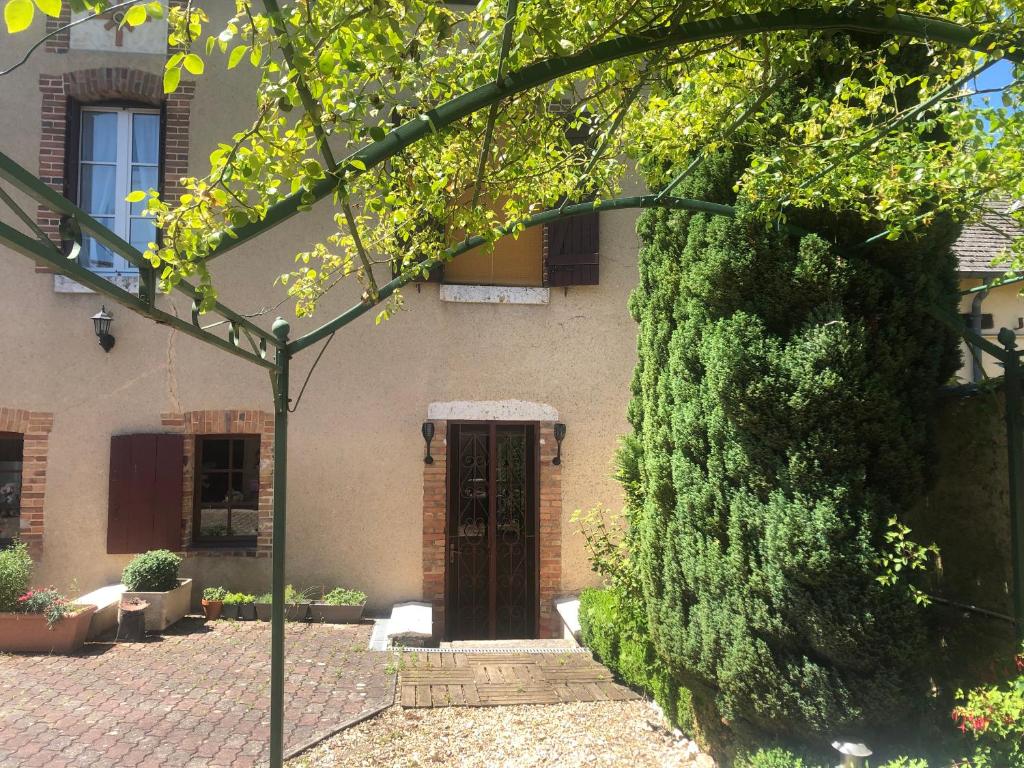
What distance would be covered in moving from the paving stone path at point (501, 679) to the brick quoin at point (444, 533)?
98cm

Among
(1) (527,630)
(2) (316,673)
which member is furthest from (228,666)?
(1) (527,630)

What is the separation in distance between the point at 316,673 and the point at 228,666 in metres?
0.71

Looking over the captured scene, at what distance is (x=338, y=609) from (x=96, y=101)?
5577mm

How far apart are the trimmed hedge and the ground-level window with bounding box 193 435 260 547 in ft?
11.4

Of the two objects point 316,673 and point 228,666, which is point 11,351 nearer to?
point 228,666

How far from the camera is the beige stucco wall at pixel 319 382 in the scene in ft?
22.7

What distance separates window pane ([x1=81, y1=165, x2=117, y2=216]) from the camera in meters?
7.25

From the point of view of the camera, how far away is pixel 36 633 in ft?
19.1

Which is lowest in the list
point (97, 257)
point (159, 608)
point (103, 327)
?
point (159, 608)

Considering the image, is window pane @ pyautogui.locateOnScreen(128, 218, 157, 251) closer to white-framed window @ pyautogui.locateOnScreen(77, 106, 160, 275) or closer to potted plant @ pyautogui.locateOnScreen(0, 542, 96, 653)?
white-framed window @ pyautogui.locateOnScreen(77, 106, 160, 275)

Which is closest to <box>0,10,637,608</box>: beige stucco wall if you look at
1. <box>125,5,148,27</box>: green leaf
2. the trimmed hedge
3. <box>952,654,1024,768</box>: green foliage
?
the trimmed hedge

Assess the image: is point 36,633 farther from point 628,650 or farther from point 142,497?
point 628,650

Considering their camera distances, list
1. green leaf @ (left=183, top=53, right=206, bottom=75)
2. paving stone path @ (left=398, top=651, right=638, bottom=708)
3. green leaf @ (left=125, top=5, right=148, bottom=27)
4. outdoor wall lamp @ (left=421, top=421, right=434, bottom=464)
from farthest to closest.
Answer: outdoor wall lamp @ (left=421, top=421, right=434, bottom=464), paving stone path @ (left=398, top=651, right=638, bottom=708), green leaf @ (left=183, top=53, right=206, bottom=75), green leaf @ (left=125, top=5, right=148, bottom=27)

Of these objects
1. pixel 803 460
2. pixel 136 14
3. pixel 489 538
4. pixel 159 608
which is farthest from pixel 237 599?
pixel 136 14
